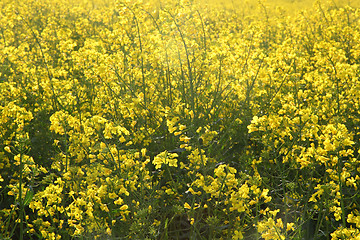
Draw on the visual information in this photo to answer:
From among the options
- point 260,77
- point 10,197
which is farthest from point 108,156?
point 260,77

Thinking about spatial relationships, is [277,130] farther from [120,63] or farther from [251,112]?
[120,63]

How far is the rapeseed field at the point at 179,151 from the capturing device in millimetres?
2193

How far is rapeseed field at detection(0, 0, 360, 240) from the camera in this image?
86.4 inches

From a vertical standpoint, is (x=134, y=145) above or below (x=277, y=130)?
below

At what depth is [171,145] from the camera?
134 inches

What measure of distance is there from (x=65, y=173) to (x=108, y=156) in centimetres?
32

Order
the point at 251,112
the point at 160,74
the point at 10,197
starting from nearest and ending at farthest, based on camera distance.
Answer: the point at 10,197
the point at 251,112
the point at 160,74

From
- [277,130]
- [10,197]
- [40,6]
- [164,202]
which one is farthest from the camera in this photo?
[40,6]

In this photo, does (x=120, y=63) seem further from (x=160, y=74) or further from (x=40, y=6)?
(x=40, y=6)

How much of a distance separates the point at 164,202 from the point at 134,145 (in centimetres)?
58

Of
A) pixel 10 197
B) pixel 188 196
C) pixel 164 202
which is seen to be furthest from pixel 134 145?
pixel 10 197

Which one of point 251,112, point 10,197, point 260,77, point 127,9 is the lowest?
point 10,197

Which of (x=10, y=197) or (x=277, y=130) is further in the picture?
(x=10, y=197)

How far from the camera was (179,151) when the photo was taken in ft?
10.1
